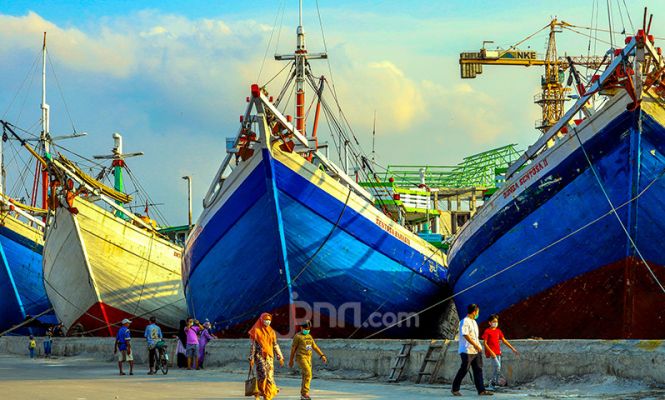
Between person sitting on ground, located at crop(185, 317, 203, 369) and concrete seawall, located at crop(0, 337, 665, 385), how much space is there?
0.35 metres

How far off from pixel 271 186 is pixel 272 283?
1.93 meters

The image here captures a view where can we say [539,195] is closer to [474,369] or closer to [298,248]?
[298,248]

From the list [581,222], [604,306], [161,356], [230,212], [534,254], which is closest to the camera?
[604,306]

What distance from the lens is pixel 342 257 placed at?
65.8 feet

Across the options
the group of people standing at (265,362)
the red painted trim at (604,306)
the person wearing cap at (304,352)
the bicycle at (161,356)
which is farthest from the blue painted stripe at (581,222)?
the group of people standing at (265,362)

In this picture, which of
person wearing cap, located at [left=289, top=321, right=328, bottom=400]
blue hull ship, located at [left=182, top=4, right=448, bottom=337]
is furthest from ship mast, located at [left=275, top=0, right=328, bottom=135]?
person wearing cap, located at [left=289, top=321, right=328, bottom=400]

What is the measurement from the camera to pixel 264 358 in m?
11.0

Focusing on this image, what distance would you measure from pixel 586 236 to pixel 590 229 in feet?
0.50

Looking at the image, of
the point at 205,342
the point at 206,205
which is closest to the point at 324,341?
the point at 205,342

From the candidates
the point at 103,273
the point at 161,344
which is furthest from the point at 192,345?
the point at 103,273

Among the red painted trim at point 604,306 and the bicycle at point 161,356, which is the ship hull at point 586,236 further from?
the bicycle at point 161,356

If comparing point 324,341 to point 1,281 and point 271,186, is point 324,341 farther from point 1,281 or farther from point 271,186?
point 1,281

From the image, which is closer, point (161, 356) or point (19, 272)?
point (161, 356)

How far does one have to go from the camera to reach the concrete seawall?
428 inches
